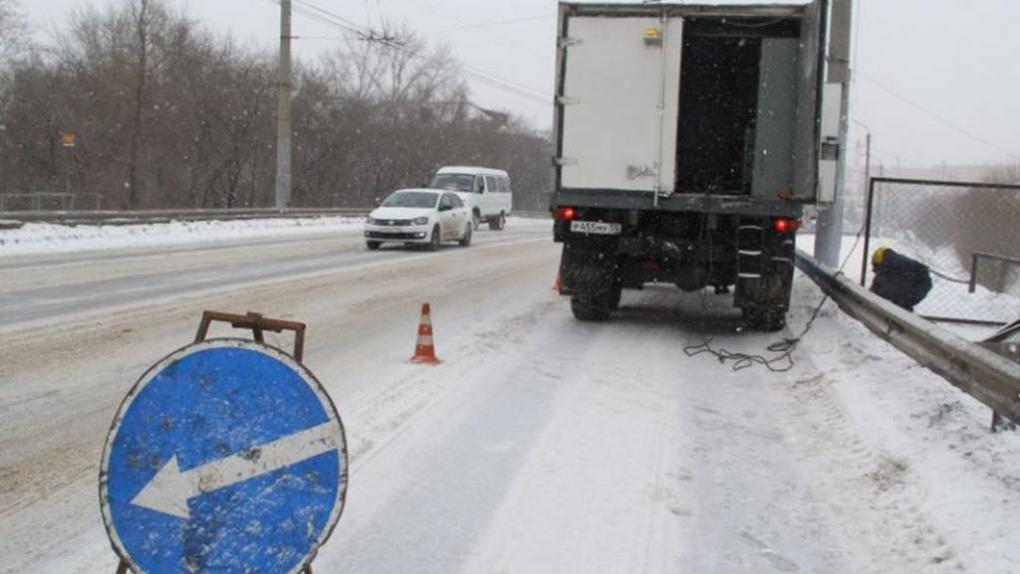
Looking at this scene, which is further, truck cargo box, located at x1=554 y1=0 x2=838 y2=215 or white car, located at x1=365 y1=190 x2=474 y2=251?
white car, located at x1=365 y1=190 x2=474 y2=251

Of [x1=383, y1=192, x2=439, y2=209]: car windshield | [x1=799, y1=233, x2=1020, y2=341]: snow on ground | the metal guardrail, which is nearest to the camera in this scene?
the metal guardrail

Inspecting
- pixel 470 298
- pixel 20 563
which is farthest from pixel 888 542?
pixel 470 298

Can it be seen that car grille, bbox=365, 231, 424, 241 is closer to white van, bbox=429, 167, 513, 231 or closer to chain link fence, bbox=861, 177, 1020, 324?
white van, bbox=429, 167, 513, 231

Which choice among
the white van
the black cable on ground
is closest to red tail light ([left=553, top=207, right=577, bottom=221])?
the black cable on ground

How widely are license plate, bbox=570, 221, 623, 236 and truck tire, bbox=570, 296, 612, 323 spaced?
871mm

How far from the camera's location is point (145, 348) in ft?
28.9

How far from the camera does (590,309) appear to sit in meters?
11.5

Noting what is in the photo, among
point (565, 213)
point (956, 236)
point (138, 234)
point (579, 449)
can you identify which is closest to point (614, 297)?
point (565, 213)

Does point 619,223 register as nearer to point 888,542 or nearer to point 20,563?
point 888,542

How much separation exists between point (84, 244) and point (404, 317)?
13699 mm

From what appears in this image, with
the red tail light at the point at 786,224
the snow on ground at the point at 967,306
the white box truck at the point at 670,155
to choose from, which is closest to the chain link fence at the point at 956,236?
the snow on ground at the point at 967,306

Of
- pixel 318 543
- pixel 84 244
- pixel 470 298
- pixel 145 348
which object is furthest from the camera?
pixel 84 244

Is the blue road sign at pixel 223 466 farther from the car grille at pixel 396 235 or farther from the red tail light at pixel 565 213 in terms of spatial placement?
the car grille at pixel 396 235

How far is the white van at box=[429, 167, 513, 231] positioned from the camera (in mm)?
34750
